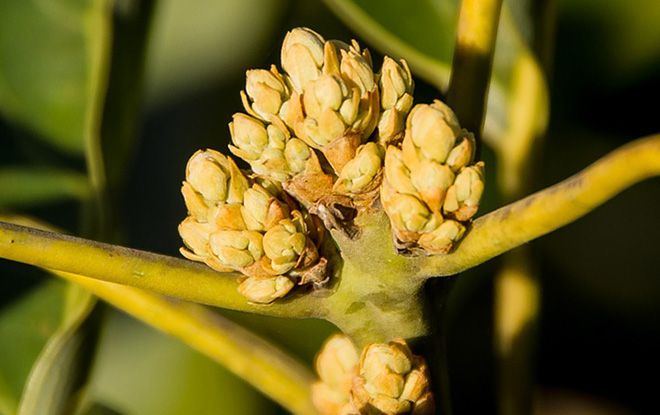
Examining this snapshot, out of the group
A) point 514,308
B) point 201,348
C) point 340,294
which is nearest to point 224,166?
point 340,294

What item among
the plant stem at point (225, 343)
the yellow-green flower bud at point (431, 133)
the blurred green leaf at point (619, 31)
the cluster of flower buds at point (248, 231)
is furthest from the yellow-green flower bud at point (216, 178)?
the blurred green leaf at point (619, 31)

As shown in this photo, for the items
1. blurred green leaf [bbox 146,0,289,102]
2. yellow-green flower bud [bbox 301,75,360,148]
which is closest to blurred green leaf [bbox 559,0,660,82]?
blurred green leaf [bbox 146,0,289,102]

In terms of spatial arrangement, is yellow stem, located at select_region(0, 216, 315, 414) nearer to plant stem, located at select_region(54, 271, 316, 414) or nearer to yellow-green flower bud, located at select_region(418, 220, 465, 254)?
plant stem, located at select_region(54, 271, 316, 414)

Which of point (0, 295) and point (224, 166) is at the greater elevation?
point (0, 295)

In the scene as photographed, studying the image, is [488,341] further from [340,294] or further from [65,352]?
[340,294]

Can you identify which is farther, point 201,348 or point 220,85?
point 220,85
